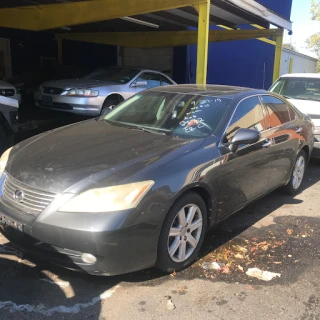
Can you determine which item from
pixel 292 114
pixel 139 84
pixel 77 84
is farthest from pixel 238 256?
pixel 139 84

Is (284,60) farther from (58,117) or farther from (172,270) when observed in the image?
(172,270)

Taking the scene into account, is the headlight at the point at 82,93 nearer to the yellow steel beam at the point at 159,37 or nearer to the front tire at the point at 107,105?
the front tire at the point at 107,105

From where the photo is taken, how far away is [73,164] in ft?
9.99

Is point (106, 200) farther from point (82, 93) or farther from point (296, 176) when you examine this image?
point (82, 93)

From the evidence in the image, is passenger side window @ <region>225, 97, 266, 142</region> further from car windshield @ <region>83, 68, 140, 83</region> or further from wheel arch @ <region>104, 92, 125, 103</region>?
car windshield @ <region>83, 68, 140, 83</region>

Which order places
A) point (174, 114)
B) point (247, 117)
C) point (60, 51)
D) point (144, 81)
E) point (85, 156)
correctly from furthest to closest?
1. point (60, 51)
2. point (144, 81)
3. point (247, 117)
4. point (174, 114)
5. point (85, 156)

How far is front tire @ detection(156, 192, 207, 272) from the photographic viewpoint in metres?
3.04

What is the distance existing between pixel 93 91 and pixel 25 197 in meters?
5.70

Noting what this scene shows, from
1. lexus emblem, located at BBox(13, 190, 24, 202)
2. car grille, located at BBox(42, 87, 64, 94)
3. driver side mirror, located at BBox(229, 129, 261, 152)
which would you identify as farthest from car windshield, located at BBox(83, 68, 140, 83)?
lexus emblem, located at BBox(13, 190, 24, 202)

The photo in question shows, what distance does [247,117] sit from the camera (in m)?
4.16

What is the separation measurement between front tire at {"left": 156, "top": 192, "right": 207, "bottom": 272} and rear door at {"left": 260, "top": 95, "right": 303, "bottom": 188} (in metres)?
1.55

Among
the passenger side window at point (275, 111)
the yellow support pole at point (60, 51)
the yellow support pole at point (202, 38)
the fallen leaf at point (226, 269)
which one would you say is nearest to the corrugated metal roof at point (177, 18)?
the yellow support pole at point (60, 51)

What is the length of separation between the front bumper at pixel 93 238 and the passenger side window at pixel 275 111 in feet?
7.94

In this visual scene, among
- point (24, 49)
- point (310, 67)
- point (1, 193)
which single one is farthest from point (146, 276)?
point (310, 67)
